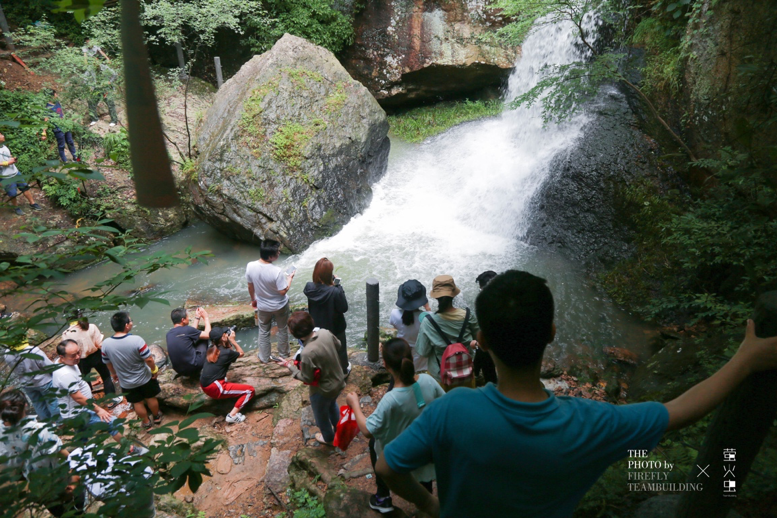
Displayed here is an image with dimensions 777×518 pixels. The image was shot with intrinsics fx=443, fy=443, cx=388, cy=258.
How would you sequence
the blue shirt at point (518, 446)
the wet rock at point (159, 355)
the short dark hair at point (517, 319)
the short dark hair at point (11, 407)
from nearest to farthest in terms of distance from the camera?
the blue shirt at point (518, 446)
the short dark hair at point (517, 319)
the short dark hair at point (11, 407)
the wet rock at point (159, 355)

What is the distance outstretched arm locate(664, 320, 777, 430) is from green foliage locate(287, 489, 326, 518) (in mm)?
2959

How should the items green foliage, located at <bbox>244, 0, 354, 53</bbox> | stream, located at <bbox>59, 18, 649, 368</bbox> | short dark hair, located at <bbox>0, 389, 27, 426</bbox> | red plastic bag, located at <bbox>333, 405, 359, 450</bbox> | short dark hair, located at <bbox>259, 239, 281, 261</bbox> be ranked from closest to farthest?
short dark hair, located at <bbox>0, 389, 27, 426</bbox> → red plastic bag, located at <bbox>333, 405, 359, 450</bbox> → short dark hair, located at <bbox>259, 239, 281, 261</bbox> → stream, located at <bbox>59, 18, 649, 368</bbox> → green foliage, located at <bbox>244, 0, 354, 53</bbox>

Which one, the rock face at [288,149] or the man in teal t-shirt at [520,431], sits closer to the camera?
the man in teal t-shirt at [520,431]

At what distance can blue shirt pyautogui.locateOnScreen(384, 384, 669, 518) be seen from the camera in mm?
1215

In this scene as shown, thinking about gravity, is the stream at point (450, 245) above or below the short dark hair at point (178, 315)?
below

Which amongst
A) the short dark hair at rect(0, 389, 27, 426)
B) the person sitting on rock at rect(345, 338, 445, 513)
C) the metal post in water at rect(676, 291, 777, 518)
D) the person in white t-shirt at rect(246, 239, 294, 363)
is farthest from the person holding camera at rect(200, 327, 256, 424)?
the metal post in water at rect(676, 291, 777, 518)

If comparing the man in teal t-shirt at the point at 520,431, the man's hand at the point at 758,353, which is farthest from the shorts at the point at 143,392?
the man's hand at the point at 758,353

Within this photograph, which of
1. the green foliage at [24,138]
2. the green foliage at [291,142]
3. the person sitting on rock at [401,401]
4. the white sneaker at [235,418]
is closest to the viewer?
the person sitting on rock at [401,401]

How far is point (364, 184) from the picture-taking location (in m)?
11.0

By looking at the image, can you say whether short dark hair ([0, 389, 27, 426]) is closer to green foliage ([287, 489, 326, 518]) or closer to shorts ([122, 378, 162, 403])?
shorts ([122, 378, 162, 403])

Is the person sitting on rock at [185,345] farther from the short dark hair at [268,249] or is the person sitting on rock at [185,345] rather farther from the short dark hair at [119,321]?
the short dark hair at [268,249]

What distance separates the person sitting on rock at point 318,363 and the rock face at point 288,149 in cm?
577

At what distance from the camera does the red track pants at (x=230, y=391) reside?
5.01 metres

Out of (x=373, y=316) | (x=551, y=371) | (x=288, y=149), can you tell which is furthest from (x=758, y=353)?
(x=288, y=149)
